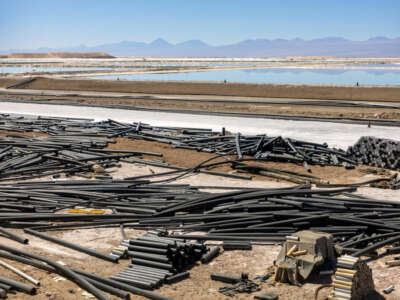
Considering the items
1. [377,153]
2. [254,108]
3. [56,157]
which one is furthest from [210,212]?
[254,108]

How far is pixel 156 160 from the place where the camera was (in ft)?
63.6

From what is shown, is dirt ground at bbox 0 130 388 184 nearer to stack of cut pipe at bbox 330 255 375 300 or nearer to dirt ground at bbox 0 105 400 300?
dirt ground at bbox 0 105 400 300

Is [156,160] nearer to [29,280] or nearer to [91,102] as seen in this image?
[29,280]

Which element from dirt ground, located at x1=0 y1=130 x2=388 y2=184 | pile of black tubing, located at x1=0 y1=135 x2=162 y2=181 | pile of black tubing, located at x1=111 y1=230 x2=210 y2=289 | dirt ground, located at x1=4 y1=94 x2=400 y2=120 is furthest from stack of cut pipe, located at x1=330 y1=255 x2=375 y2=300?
dirt ground, located at x1=4 y1=94 x2=400 y2=120

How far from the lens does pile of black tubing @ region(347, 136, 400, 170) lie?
17.8 meters

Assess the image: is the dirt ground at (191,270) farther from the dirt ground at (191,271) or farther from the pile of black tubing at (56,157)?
the pile of black tubing at (56,157)

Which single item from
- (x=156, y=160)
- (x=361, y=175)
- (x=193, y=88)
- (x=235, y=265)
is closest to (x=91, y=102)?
(x=193, y=88)

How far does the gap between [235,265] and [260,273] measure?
54 cm

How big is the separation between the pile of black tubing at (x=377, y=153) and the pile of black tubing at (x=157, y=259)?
10168 mm

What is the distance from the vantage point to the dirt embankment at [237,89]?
132 ft

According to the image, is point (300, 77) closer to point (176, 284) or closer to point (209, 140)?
point (209, 140)

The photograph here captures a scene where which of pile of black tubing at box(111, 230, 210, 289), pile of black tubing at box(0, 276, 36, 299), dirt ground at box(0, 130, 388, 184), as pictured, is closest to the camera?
pile of black tubing at box(0, 276, 36, 299)

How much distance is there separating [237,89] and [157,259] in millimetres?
37889

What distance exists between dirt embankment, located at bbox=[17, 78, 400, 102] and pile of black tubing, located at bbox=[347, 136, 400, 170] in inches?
818
